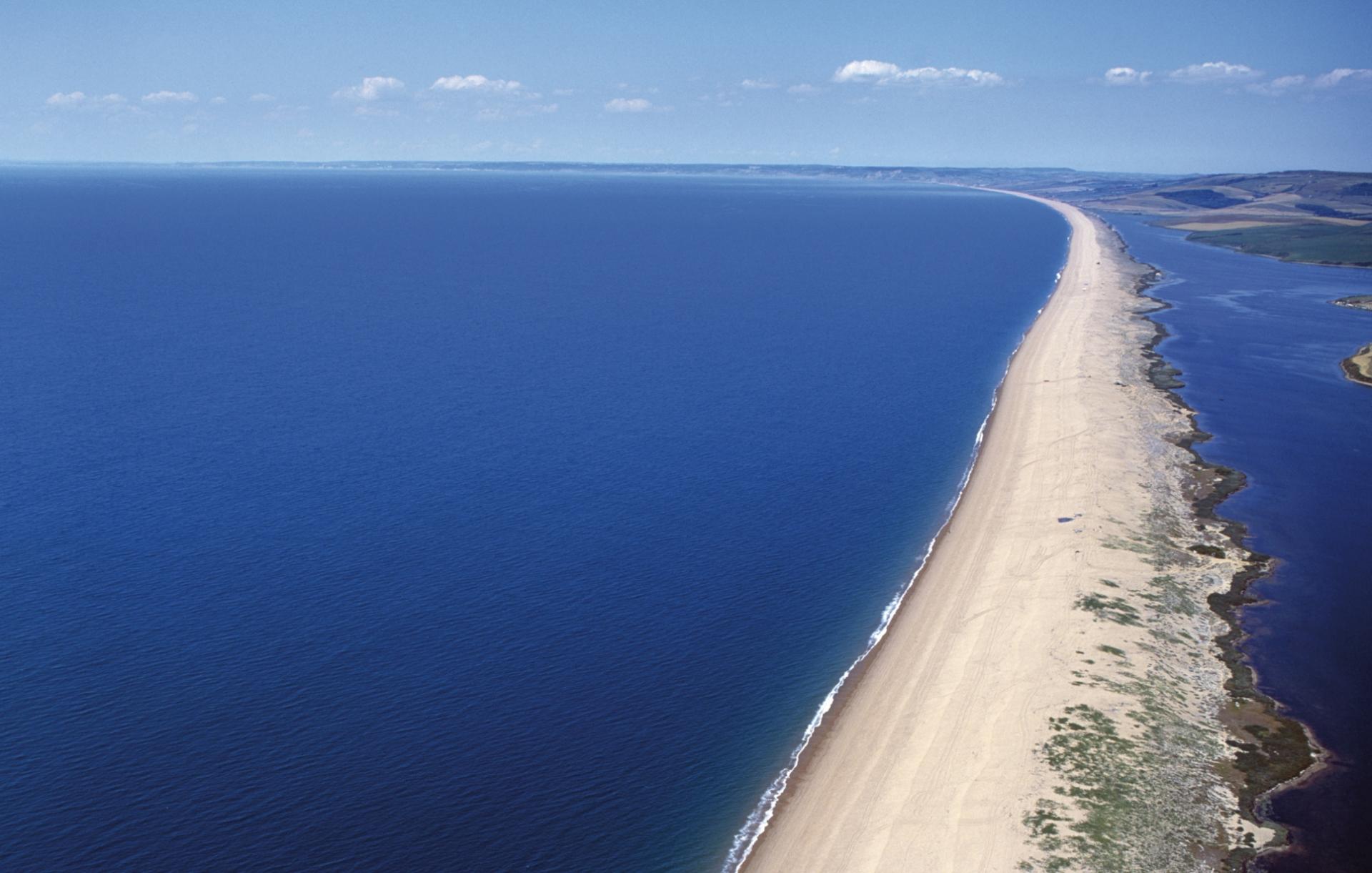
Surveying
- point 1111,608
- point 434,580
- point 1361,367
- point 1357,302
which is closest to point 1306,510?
point 1111,608

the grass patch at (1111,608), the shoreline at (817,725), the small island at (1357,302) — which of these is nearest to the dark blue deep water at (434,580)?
the shoreline at (817,725)

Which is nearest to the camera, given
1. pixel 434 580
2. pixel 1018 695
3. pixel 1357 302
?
pixel 1018 695

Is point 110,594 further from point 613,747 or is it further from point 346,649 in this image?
point 613,747

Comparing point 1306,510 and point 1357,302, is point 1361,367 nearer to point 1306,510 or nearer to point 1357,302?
point 1306,510

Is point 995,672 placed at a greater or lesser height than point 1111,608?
lesser

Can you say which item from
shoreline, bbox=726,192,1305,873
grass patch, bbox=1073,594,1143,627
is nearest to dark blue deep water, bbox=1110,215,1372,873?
shoreline, bbox=726,192,1305,873

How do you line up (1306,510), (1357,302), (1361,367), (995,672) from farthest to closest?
1. (1357,302)
2. (1361,367)
3. (1306,510)
4. (995,672)

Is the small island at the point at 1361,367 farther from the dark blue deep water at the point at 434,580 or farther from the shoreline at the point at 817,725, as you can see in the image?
the shoreline at the point at 817,725

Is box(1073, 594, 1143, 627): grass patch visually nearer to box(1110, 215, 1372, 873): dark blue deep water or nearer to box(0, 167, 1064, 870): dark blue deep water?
box(1110, 215, 1372, 873): dark blue deep water
